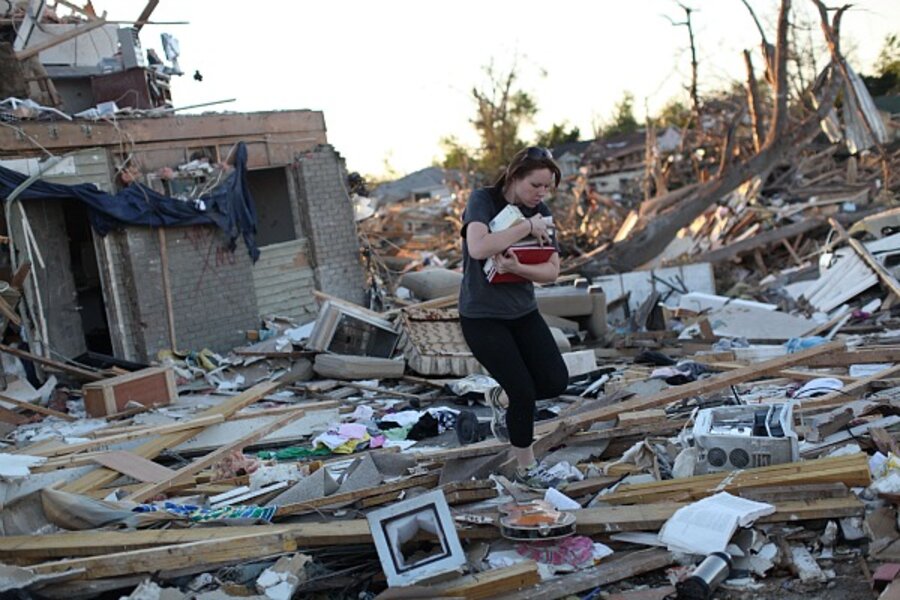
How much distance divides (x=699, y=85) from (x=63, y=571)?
2629 centimetres

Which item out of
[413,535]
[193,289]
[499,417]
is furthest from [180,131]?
[413,535]

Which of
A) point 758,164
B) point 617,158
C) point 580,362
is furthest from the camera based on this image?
point 617,158

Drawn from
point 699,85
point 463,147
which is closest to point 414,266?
point 699,85

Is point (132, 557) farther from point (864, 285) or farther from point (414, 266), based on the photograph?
point (414, 266)

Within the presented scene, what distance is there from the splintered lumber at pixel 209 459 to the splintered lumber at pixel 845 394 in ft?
12.6

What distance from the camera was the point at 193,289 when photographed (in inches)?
567

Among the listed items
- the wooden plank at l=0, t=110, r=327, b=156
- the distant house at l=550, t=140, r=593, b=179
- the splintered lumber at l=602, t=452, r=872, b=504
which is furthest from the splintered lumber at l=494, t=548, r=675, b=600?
the distant house at l=550, t=140, r=593, b=179

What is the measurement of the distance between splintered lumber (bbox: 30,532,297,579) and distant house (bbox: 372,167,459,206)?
1563 inches

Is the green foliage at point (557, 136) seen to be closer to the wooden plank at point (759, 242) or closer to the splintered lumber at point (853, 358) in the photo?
the wooden plank at point (759, 242)

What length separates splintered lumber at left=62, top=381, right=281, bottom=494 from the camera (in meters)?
6.13

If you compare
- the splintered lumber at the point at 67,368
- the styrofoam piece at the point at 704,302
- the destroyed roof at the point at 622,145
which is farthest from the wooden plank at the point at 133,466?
the destroyed roof at the point at 622,145

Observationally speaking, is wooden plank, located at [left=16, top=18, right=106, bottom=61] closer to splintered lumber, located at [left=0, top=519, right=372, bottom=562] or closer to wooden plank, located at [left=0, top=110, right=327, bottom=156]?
wooden plank, located at [left=0, top=110, right=327, bottom=156]

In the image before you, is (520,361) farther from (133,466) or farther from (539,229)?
(133,466)

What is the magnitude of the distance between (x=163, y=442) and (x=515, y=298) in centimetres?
353
